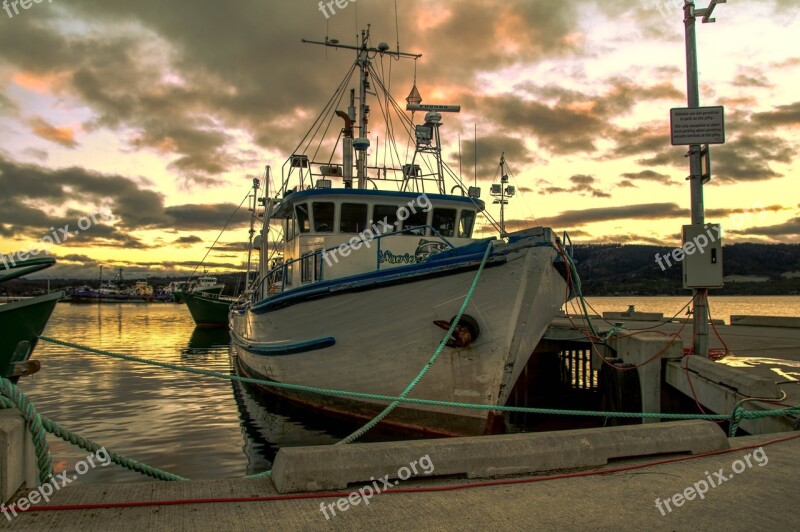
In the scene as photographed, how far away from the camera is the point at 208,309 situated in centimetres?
4194

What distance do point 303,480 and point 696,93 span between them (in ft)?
26.5

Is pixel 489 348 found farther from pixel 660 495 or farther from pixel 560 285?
pixel 660 495

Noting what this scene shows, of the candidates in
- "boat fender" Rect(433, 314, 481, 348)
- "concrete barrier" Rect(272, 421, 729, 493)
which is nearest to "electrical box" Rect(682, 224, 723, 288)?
"boat fender" Rect(433, 314, 481, 348)

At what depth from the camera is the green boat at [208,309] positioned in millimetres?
41500

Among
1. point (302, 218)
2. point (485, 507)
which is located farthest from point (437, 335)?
point (485, 507)

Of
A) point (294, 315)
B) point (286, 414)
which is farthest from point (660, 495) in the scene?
point (286, 414)

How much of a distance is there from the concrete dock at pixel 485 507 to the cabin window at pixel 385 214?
7594 millimetres

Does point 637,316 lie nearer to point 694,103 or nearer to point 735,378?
point 694,103

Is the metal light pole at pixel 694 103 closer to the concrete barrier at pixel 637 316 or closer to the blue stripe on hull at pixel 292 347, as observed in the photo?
the blue stripe on hull at pixel 292 347

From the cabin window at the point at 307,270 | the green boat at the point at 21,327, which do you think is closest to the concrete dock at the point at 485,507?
the green boat at the point at 21,327

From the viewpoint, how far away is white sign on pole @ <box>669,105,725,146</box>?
27.2 ft

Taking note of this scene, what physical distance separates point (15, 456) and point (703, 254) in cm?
845

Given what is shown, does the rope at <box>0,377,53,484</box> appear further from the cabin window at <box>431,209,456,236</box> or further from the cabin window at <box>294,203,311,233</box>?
the cabin window at <box>431,209,456,236</box>

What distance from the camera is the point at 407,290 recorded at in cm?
814
